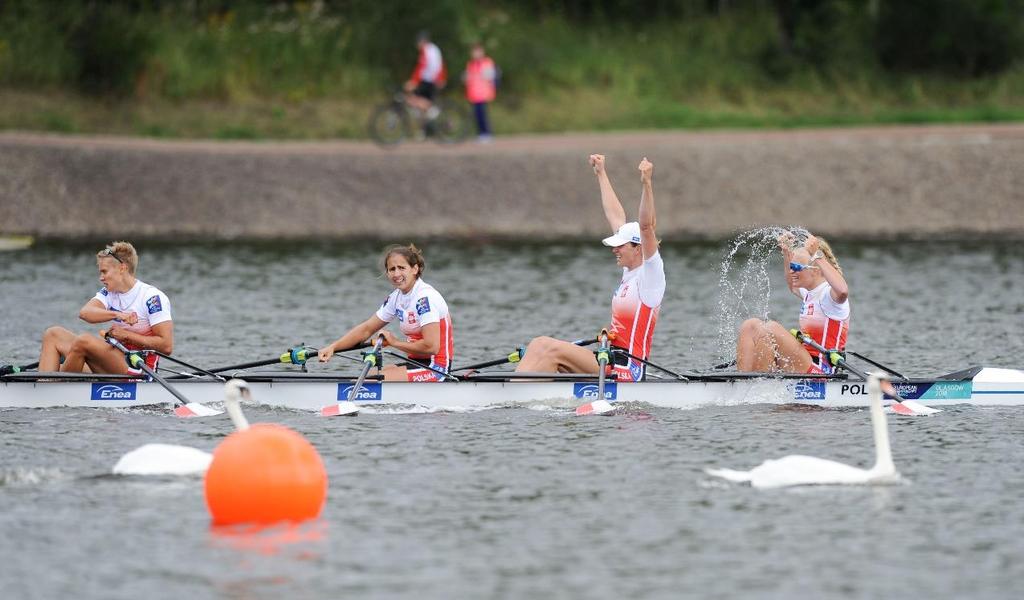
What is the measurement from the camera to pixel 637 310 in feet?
52.6

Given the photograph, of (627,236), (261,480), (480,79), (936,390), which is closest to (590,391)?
(627,236)

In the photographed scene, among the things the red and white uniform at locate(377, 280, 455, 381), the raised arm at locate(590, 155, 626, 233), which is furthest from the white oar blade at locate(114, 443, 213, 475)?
the raised arm at locate(590, 155, 626, 233)

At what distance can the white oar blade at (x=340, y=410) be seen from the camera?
15.8 m

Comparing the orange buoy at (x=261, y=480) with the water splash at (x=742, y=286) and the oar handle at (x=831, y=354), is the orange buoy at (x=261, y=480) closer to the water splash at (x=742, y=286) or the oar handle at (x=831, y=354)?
the oar handle at (x=831, y=354)

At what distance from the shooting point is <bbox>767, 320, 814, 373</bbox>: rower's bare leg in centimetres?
A: 1652

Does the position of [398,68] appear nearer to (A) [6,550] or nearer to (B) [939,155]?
(B) [939,155]

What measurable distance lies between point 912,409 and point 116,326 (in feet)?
25.5

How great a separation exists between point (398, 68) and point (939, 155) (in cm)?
1341

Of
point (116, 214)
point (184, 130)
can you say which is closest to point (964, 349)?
point (116, 214)

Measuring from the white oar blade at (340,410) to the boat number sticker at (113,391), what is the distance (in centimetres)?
190

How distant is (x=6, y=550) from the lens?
1129cm

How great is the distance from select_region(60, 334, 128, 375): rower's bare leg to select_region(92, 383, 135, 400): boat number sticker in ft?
1.09

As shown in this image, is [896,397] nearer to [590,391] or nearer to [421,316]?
[590,391]

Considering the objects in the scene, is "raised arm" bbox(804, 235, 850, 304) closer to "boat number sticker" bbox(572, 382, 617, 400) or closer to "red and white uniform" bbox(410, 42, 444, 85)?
"boat number sticker" bbox(572, 382, 617, 400)
